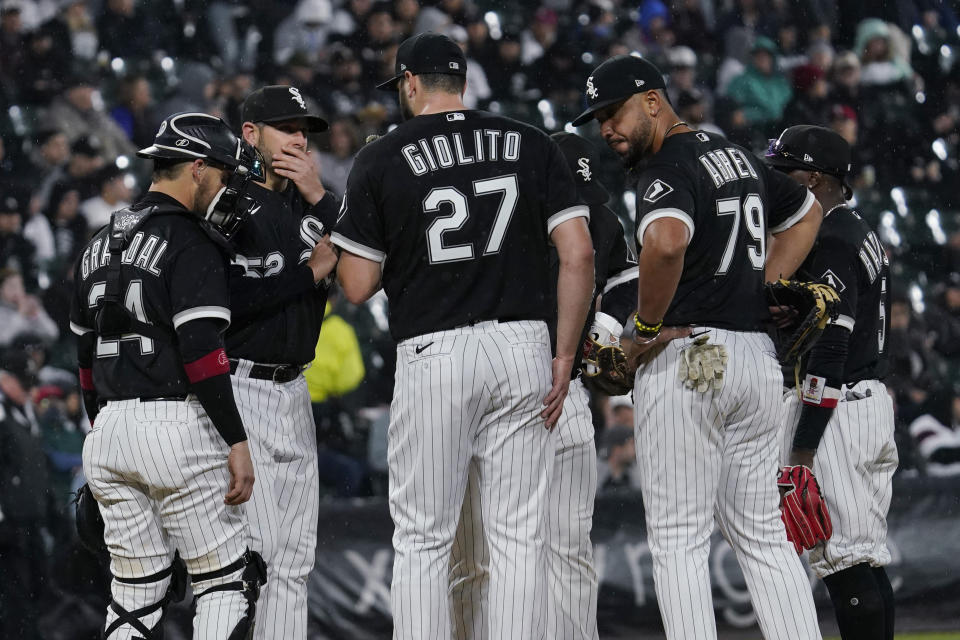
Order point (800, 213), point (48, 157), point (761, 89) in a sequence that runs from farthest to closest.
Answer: point (761, 89) → point (48, 157) → point (800, 213)

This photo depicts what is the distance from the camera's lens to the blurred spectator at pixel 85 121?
930 centimetres

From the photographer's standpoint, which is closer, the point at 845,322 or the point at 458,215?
the point at 458,215

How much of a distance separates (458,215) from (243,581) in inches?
57.7

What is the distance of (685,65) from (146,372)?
27.4 feet

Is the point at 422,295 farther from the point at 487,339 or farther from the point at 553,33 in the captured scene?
the point at 553,33

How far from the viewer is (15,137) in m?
9.27

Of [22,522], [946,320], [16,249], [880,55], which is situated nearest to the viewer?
[22,522]

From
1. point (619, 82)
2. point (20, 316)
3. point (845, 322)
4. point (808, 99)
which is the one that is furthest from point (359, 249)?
point (808, 99)

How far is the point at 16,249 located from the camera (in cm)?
863

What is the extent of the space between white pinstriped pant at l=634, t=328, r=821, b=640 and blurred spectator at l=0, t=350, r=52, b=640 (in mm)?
4069

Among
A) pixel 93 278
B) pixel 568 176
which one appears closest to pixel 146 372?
pixel 93 278

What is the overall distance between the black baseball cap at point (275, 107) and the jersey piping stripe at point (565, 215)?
115cm

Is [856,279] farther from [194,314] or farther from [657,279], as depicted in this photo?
[194,314]

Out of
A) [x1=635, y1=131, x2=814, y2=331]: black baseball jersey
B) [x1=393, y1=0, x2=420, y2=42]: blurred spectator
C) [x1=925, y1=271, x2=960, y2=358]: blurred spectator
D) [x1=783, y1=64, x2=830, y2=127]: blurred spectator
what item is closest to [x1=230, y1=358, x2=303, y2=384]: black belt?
[x1=635, y1=131, x2=814, y2=331]: black baseball jersey
